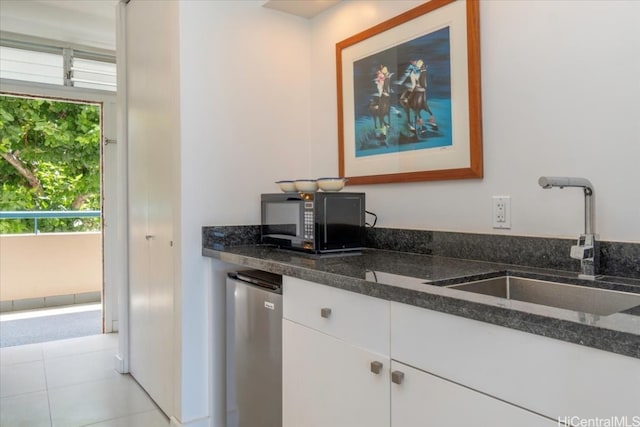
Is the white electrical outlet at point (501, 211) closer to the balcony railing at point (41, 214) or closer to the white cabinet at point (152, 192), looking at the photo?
the white cabinet at point (152, 192)

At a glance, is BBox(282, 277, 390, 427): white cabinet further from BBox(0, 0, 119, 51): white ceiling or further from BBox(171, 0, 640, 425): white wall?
BBox(0, 0, 119, 51): white ceiling

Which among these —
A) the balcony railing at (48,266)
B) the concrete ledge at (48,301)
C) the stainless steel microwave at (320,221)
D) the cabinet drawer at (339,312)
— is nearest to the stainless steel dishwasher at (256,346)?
the cabinet drawer at (339,312)

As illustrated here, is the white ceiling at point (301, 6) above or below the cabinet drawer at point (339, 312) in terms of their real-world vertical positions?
above

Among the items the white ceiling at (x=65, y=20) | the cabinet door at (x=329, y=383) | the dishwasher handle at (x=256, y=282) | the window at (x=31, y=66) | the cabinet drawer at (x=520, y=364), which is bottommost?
the cabinet door at (x=329, y=383)

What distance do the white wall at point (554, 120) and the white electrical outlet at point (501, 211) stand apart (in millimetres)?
20

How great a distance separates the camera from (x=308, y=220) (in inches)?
74.6

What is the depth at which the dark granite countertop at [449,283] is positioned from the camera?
0.78 m

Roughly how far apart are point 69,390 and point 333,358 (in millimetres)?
2047

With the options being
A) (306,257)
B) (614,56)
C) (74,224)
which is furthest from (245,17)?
(74,224)

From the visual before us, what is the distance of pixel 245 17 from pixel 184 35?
0.37 meters

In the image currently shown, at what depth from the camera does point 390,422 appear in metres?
1.17

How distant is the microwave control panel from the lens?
1.88 meters

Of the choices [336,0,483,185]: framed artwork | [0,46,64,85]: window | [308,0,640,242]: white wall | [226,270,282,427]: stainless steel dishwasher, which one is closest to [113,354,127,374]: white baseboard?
[226,270,282,427]: stainless steel dishwasher

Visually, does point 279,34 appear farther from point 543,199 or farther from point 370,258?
point 543,199
